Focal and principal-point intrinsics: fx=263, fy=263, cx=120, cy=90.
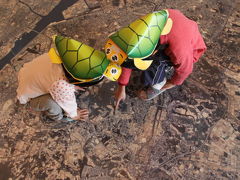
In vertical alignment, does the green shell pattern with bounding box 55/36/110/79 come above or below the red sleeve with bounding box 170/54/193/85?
above

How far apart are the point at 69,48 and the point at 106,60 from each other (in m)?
0.13

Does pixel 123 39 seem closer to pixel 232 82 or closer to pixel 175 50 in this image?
pixel 175 50

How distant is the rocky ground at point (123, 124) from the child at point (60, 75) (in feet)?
0.57

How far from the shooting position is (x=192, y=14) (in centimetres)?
152

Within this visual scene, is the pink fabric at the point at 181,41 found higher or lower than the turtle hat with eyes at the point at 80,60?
lower

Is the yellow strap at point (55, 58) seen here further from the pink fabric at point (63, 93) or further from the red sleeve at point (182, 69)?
the red sleeve at point (182, 69)

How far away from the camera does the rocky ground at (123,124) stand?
46.6 inches

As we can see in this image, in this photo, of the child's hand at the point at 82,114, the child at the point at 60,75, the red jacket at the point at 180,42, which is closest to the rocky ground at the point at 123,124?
the child's hand at the point at 82,114

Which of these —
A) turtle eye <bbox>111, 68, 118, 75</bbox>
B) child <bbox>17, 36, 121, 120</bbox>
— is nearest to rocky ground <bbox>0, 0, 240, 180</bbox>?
child <bbox>17, 36, 121, 120</bbox>

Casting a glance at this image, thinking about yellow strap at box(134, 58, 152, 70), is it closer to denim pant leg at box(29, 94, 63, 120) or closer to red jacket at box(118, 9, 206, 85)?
red jacket at box(118, 9, 206, 85)

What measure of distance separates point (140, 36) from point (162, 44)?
19cm

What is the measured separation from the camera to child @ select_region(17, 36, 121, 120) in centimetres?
83

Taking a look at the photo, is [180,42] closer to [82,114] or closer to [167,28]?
[167,28]

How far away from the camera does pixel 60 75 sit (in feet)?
3.07
